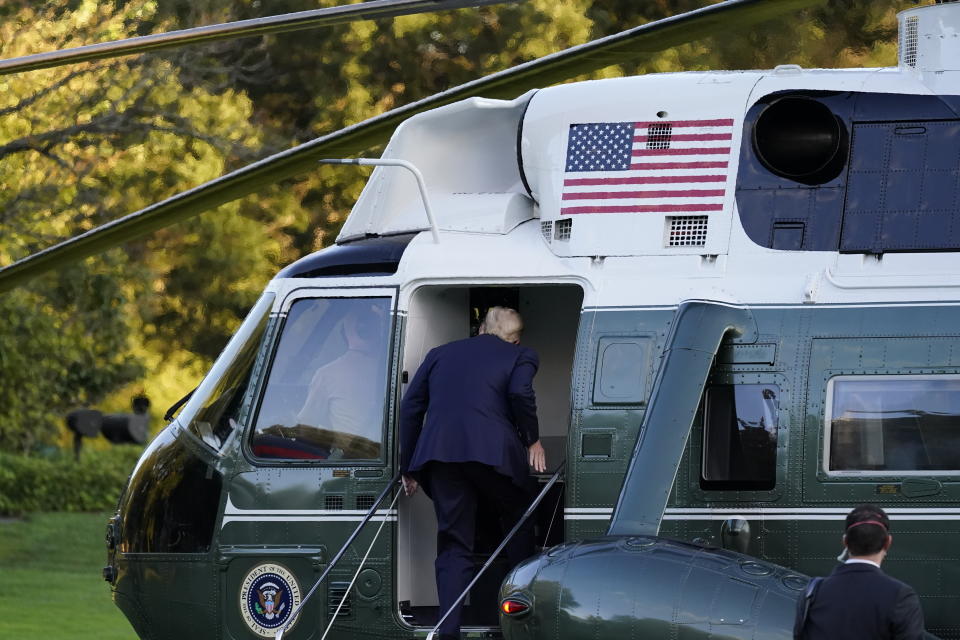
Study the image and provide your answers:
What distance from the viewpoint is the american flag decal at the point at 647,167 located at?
7.43m

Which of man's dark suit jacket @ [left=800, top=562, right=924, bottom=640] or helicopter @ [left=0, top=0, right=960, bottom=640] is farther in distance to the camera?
helicopter @ [left=0, top=0, right=960, bottom=640]

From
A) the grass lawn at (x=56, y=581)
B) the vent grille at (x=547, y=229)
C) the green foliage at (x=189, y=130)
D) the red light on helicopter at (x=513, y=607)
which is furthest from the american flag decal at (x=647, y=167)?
the green foliage at (x=189, y=130)

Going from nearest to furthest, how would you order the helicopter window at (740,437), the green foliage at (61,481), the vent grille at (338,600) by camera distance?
the helicopter window at (740,437)
the vent grille at (338,600)
the green foliage at (61,481)

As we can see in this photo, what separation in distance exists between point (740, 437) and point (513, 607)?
132 centimetres

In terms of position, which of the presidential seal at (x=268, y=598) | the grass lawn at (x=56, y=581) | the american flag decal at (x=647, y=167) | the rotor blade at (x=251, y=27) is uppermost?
the rotor blade at (x=251, y=27)

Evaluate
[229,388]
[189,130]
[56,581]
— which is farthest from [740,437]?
[189,130]

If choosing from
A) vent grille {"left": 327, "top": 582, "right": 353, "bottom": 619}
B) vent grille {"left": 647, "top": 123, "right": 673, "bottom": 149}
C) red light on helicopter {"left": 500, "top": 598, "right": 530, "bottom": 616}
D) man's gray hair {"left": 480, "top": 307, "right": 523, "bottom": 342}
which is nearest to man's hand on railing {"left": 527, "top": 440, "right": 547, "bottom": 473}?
man's gray hair {"left": 480, "top": 307, "right": 523, "bottom": 342}

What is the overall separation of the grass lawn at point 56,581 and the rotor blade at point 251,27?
777cm

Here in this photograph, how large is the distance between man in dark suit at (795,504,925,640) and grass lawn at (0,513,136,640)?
31.7 feet

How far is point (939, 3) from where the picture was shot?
7383 millimetres

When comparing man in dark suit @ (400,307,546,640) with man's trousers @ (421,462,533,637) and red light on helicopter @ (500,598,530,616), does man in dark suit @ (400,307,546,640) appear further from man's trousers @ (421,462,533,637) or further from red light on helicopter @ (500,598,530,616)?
red light on helicopter @ (500,598,530,616)

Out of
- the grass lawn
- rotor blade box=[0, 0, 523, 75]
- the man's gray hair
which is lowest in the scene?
the grass lawn

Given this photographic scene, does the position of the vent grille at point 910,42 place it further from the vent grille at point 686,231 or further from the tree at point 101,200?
the tree at point 101,200

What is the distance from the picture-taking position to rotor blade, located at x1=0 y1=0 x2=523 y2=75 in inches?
272
